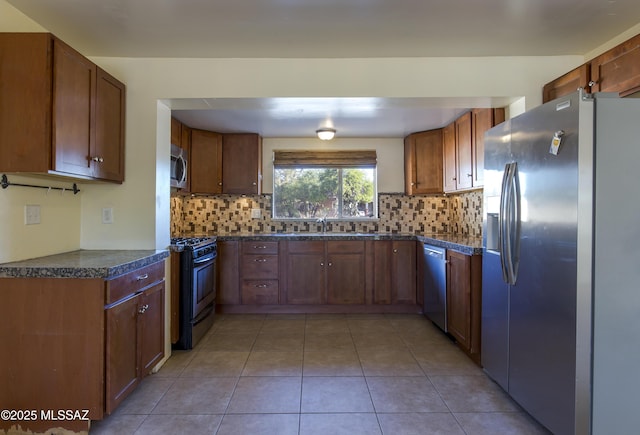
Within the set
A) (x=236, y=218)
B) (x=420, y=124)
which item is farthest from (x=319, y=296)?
(x=420, y=124)

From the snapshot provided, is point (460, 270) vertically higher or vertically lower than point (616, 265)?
lower

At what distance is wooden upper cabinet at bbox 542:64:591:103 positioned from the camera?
2.19 meters

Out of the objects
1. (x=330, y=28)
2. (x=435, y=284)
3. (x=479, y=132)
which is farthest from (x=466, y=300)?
(x=330, y=28)

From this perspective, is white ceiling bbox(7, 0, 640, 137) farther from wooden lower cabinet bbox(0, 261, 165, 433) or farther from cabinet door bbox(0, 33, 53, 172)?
wooden lower cabinet bbox(0, 261, 165, 433)

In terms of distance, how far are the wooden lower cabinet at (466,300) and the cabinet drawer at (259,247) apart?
194 cm

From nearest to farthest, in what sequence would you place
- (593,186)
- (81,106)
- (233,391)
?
(593,186) → (81,106) → (233,391)

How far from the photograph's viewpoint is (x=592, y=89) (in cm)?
216

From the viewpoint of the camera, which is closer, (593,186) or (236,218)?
(593,186)

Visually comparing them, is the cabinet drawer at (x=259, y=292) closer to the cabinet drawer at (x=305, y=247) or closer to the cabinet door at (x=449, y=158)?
the cabinet drawer at (x=305, y=247)

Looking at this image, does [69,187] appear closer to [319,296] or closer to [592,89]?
[319,296]

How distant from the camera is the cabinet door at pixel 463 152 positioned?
3.43m

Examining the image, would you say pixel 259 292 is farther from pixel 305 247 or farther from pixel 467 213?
pixel 467 213

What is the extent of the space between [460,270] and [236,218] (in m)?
2.90

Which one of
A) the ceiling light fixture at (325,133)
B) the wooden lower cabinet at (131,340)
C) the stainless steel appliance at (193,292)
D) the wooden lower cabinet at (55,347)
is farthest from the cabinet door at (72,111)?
the ceiling light fixture at (325,133)
